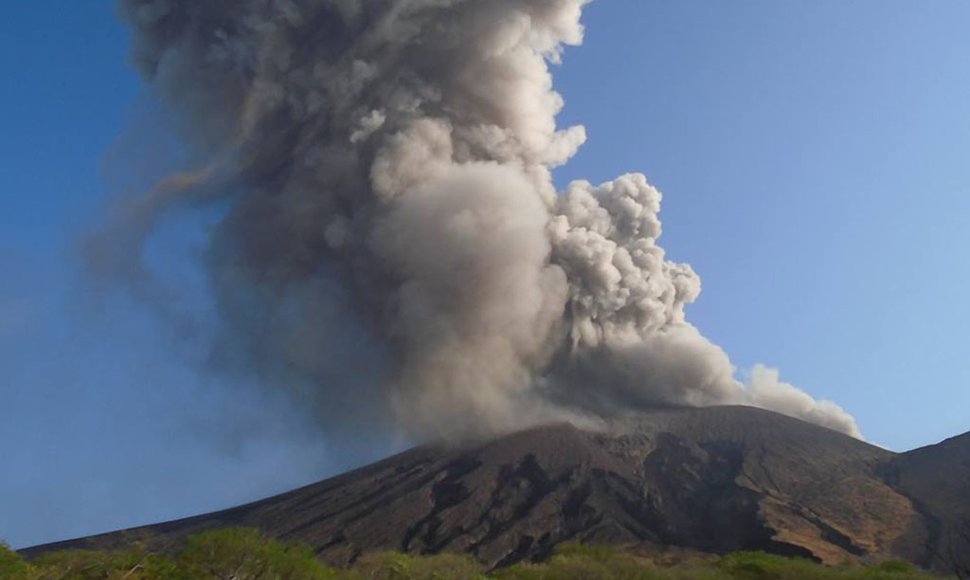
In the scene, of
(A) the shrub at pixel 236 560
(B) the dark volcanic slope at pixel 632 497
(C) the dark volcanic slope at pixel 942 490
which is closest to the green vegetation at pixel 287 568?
(A) the shrub at pixel 236 560

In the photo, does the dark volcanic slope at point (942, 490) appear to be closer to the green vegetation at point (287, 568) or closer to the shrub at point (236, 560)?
the green vegetation at point (287, 568)

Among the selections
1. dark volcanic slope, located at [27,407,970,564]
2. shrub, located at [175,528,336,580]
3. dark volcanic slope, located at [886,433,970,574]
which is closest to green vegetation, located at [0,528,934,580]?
shrub, located at [175,528,336,580]

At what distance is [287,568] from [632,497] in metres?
30.5

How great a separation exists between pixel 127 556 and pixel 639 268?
1515 inches

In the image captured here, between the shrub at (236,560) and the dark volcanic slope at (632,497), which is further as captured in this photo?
the dark volcanic slope at (632,497)

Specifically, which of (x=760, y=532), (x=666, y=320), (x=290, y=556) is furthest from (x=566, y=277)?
(x=290, y=556)

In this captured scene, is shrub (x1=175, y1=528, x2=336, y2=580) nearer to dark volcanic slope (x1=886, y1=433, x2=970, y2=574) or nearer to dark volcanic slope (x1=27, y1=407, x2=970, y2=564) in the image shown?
dark volcanic slope (x1=27, y1=407, x2=970, y2=564)

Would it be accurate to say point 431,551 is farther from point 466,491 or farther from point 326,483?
point 326,483

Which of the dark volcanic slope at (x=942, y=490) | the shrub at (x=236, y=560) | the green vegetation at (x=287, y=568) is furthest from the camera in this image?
the dark volcanic slope at (x=942, y=490)

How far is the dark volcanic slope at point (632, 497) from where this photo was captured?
42.8 m

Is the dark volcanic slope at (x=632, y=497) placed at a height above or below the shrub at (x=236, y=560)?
above

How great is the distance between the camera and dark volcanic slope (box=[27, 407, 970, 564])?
4278cm

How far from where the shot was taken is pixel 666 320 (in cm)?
5719

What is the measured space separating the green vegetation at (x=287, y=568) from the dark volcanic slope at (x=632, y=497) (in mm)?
15769
